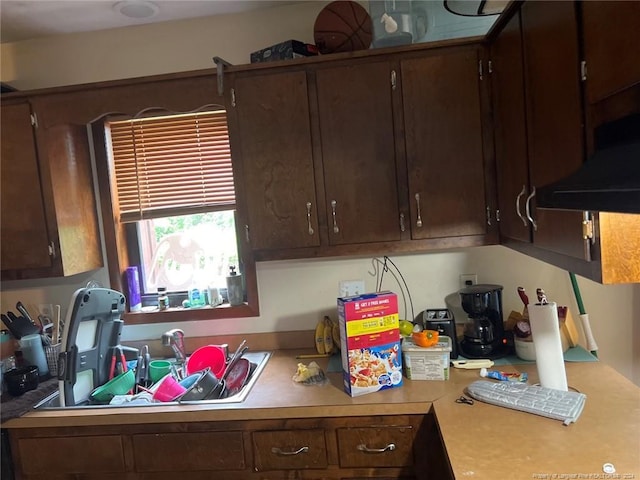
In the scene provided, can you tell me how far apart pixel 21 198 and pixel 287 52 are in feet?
4.30

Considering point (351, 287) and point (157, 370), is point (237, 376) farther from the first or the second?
point (351, 287)

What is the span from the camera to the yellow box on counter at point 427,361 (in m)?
1.66

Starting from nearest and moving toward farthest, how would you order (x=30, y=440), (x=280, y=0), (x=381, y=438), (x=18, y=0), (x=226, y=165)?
(x=381, y=438), (x=30, y=440), (x=18, y=0), (x=280, y=0), (x=226, y=165)

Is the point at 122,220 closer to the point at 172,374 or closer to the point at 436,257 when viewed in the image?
the point at 172,374

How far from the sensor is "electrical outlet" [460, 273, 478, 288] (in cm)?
204

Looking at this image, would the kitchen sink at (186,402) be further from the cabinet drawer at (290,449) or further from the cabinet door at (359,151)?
the cabinet door at (359,151)

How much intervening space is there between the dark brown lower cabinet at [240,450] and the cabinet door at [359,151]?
2.35 ft

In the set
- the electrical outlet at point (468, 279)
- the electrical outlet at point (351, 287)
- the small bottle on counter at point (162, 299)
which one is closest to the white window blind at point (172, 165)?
the small bottle on counter at point (162, 299)

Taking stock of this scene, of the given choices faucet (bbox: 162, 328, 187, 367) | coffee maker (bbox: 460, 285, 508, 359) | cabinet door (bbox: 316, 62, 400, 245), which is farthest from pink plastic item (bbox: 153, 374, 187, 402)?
coffee maker (bbox: 460, 285, 508, 359)

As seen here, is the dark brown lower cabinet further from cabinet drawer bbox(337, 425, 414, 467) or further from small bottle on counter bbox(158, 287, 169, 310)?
small bottle on counter bbox(158, 287, 169, 310)

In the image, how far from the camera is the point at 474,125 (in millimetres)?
1712

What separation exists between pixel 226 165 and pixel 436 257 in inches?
42.8

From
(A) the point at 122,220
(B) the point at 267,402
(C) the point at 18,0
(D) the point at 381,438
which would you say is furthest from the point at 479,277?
(C) the point at 18,0

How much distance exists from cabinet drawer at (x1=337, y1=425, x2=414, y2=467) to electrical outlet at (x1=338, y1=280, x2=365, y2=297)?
2.34ft
